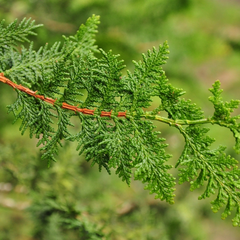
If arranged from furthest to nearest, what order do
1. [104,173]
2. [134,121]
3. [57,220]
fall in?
[104,173], [57,220], [134,121]

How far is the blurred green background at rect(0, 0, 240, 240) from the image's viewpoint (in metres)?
2.03

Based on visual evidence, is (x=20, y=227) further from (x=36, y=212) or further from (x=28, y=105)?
(x=28, y=105)

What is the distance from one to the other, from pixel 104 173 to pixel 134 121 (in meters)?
2.85

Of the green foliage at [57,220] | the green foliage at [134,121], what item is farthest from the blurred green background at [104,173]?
the green foliage at [134,121]

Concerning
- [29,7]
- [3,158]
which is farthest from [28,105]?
[29,7]

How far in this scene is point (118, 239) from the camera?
2041mm

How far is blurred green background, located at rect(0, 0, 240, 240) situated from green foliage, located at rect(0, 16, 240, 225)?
0.82 m

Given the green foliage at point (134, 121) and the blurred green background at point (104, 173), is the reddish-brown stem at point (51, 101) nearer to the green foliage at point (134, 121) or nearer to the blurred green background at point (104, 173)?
the green foliage at point (134, 121)

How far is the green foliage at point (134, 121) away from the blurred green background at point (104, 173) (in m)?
0.82

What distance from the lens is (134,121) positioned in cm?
106

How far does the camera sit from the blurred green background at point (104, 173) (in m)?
2.03

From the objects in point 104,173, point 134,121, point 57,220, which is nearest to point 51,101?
point 134,121

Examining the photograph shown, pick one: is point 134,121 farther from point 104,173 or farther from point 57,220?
point 104,173

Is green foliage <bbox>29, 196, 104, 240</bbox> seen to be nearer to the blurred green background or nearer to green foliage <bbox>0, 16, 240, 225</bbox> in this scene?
the blurred green background
